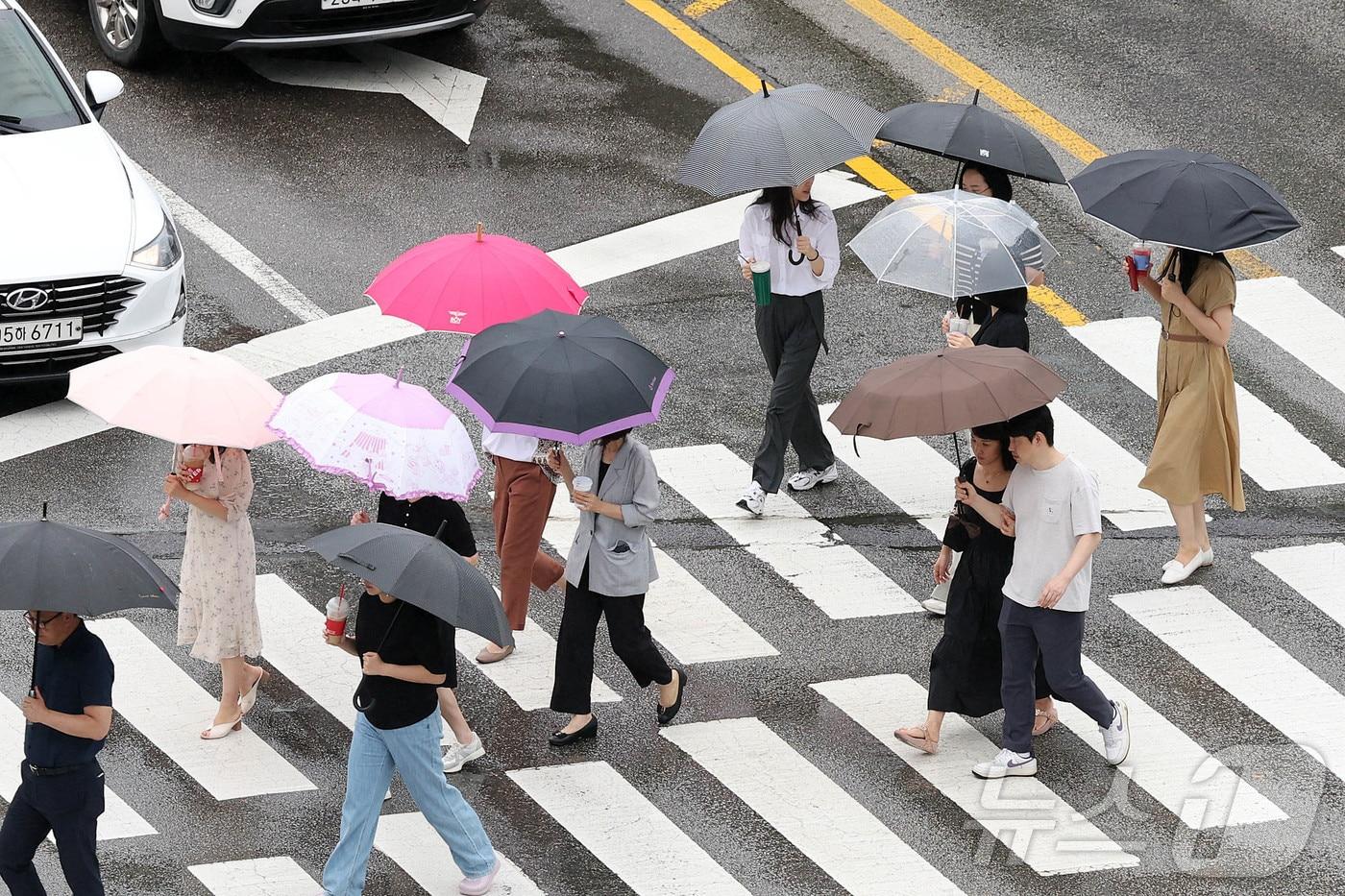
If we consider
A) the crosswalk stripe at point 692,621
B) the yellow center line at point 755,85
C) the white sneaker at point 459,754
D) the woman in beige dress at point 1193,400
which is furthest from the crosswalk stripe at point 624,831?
the yellow center line at point 755,85

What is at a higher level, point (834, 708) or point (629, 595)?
point (629, 595)

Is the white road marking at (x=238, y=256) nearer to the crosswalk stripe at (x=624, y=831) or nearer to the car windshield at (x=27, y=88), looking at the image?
the car windshield at (x=27, y=88)

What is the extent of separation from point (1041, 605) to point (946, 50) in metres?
8.12

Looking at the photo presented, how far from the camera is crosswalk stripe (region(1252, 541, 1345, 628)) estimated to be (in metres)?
10.3

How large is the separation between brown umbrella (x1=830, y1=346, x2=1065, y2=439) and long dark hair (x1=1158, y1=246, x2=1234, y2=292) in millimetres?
1706

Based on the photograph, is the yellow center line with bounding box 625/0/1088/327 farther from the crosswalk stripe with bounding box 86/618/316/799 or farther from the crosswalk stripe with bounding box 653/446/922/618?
the crosswalk stripe with bounding box 86/618/316/799

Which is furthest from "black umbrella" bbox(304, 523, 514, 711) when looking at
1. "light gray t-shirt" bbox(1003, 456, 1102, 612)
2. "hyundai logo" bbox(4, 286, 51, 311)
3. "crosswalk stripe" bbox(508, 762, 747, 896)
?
"hyundai logo" bbox(4, 286, 51, 311)

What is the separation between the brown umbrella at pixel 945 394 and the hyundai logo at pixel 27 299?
476 centimetres

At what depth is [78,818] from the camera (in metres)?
7.44

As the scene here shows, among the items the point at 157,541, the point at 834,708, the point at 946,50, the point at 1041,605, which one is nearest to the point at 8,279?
the point at 157,541

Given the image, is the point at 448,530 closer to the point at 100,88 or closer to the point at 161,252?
the point at 161,252

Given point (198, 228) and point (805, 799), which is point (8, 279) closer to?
point (198, 228)

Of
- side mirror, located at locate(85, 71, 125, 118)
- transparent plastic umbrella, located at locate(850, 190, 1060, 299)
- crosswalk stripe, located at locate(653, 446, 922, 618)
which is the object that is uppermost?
transparent plastic umbrella, located at locate(850, 190, 1060, 299)

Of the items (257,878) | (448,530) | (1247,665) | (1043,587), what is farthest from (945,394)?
(257,878)
